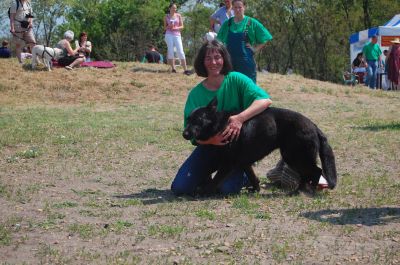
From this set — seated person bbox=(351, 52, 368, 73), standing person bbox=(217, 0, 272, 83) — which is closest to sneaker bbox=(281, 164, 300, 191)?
standing person bbox=(217, 0, 272, 83)

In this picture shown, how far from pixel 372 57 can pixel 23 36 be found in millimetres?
12457

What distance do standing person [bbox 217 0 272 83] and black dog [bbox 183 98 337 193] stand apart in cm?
243

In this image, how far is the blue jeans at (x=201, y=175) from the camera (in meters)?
6.03

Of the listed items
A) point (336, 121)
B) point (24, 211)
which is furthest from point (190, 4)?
point (24, 211)

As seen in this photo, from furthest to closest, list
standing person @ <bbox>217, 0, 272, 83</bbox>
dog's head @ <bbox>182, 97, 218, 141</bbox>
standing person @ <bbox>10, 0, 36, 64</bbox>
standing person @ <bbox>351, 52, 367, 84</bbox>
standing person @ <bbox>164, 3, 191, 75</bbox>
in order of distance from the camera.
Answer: standing person @ <bbox>351, 52, 367, 84</bbox>
standing person @ <bbox>164, 3, 191, 75</bbox>
standing person @ <bbox>10, 0, 36, 64</bbox>
standing person @ <bbox>217, 0, 272, 83</bbox>
dog's head @ <bbox>182, 97, 218, 141</bbox>

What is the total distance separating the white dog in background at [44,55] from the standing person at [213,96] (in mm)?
10669

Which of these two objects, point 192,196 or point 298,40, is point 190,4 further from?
point 192,196

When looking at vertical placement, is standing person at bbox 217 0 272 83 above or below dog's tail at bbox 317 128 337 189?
above

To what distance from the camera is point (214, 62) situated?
5.92 m

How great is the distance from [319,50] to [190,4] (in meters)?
10.9

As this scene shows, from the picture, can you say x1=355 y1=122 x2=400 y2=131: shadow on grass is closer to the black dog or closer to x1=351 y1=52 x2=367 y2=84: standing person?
the black dog

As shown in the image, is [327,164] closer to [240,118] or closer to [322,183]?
[322,183]

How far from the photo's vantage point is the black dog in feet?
18.4

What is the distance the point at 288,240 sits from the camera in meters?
4.36
